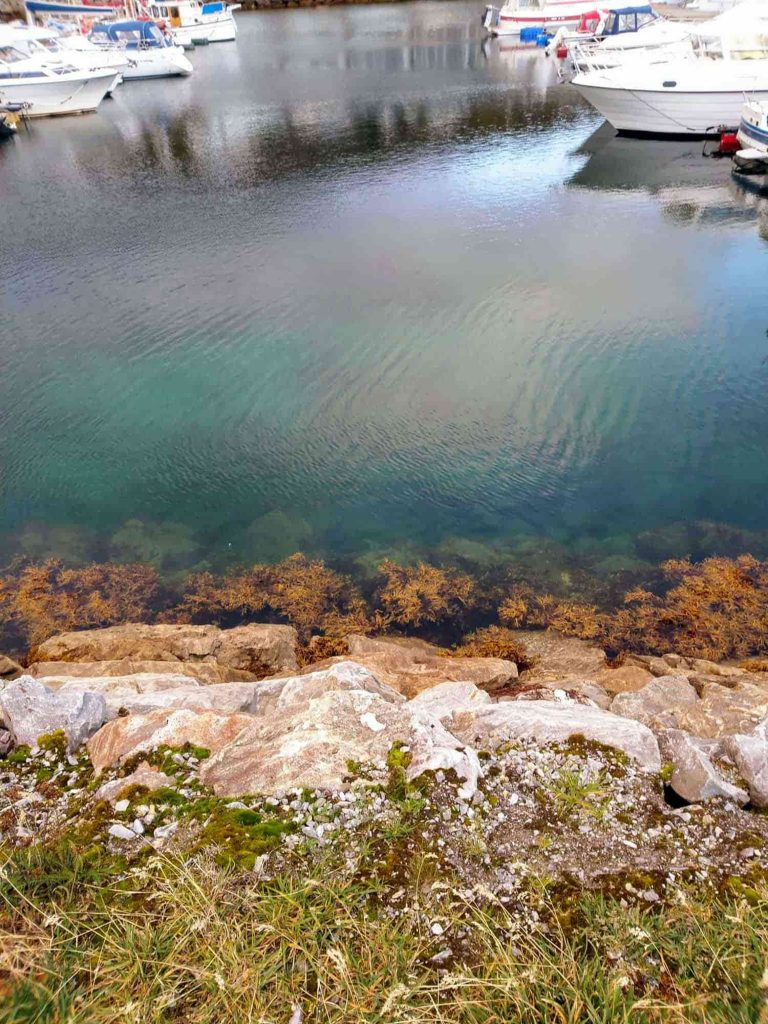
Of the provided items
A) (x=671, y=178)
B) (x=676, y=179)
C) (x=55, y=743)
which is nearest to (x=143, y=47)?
(x=671, y=178)

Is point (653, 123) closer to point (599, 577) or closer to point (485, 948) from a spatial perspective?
point (599, 577)

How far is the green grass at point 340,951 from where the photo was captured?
10.7ft

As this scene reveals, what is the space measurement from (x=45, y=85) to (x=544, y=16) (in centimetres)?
5278

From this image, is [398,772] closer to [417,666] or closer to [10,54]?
[417,666]

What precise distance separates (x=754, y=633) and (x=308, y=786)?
10443 mm

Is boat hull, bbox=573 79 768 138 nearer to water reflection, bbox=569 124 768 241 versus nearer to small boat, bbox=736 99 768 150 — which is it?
water reflection, bbox=569 124 768 241

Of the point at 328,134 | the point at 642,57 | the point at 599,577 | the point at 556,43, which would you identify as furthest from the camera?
the point at 556,43

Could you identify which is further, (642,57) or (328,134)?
(328,134)

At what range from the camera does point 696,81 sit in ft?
111

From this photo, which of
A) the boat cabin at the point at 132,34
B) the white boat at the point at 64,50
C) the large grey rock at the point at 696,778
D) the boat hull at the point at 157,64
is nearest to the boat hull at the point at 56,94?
the white boat at the point at 64,50

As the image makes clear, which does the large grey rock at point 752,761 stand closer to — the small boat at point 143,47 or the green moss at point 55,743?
the green moss at point 55,743

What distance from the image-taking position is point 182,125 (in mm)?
43938

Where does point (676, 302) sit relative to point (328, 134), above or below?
below

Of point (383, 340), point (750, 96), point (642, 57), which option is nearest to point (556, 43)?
point (642, 57)
